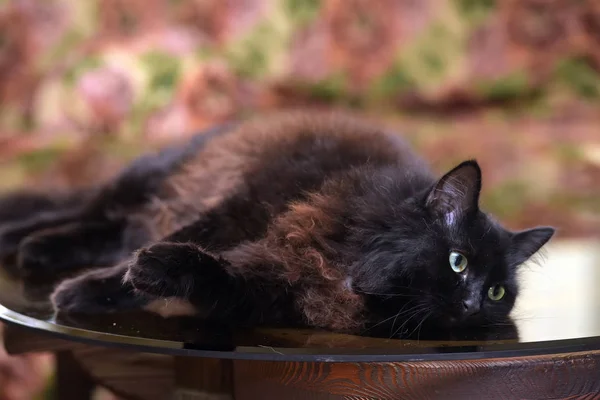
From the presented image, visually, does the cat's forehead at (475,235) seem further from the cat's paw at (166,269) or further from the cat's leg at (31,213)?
the cat's leg at (31,213)

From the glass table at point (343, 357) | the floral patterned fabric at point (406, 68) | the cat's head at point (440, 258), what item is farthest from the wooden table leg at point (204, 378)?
the floral patterned fabric at point (406, 68)

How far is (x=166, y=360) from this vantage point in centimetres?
119

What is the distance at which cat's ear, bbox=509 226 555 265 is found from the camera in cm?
118

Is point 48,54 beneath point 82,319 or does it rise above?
above

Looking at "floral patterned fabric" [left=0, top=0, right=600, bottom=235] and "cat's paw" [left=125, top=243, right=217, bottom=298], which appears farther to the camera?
"floral patterned fabric" [left=0, top=0, right=600, bottom=235]

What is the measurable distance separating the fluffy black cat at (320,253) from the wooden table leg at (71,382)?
0.22 meters

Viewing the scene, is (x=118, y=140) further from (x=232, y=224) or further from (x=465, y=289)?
(x=465, y=289)

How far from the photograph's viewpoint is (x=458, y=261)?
3.49 ft

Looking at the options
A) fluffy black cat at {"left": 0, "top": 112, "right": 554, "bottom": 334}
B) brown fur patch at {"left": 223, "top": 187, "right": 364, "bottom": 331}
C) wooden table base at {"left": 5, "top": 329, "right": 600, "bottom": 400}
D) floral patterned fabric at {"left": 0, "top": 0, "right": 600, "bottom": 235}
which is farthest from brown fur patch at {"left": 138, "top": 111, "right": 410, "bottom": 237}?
floral patterned fabric at {"left": 0, "top": 0, "right": 600, "bottom": 235}

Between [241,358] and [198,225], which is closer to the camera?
[241,358]

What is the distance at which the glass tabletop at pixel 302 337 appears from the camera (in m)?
0.91

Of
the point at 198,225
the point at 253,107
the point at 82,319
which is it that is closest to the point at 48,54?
the point at 253,107

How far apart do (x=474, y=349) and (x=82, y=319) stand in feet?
1.96

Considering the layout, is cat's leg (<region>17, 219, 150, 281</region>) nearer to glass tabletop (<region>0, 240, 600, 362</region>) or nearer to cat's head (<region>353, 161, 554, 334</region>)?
glass tabletop (<region>0, 240, 600, 362</region>)
